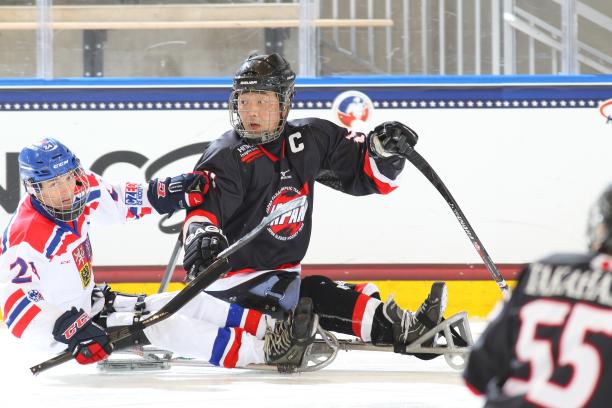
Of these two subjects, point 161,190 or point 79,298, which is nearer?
point 79,298

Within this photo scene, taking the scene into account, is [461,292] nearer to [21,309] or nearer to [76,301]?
[76,301]

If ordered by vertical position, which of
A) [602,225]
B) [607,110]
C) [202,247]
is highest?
[607,110]

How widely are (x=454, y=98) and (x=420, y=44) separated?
282 millimetres

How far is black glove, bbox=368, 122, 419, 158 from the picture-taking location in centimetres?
349

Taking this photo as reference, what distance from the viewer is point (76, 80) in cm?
479

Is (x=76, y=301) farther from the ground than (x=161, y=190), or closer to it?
closer to it

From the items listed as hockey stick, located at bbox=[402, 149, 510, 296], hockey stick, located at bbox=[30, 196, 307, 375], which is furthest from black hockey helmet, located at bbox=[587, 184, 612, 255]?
hockey stick, located at bbox=[402, 149, 510, 296]

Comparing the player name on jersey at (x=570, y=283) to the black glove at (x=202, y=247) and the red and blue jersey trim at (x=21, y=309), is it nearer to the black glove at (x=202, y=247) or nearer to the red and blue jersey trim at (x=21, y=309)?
the black glove at (x=202, y=247)

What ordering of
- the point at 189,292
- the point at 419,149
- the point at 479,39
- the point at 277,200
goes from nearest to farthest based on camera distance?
the point at 189,292
the point at 277,200
the point at 419,149
the point at 479,39

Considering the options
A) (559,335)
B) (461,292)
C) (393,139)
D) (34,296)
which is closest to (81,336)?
(34,296)

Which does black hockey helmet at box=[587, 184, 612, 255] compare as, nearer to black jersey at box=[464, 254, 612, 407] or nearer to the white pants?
black jersey at box=[464, 254, 612, 407]

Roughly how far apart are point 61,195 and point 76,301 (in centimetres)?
31

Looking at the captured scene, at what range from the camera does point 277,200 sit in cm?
353

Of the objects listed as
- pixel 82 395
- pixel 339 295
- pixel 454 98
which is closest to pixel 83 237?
pixel 82 395
